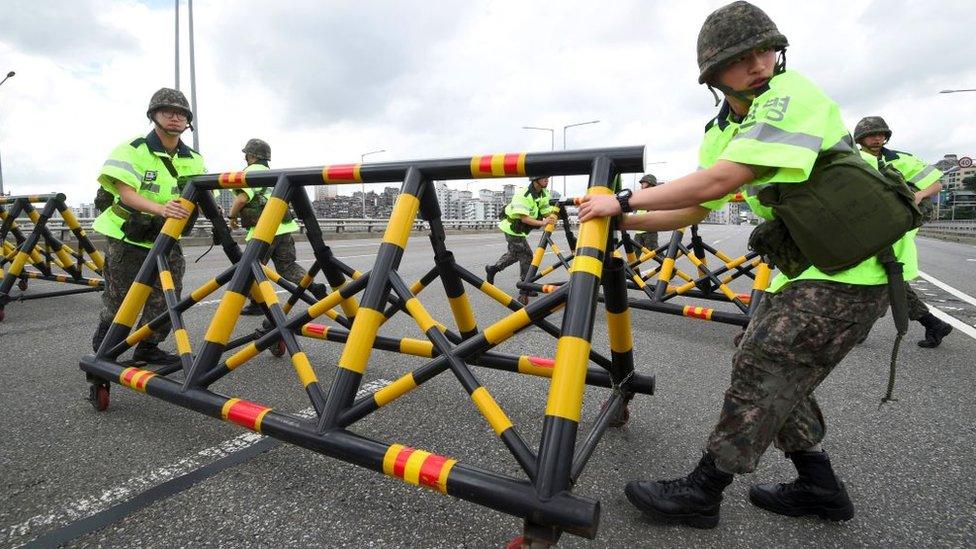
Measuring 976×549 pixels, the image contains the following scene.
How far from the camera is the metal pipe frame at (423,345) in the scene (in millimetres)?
1623

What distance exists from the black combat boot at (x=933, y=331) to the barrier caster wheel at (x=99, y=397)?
6266 millimetres

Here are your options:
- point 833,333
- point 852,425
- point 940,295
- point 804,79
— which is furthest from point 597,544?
point 940,295

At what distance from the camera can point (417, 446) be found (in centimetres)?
247

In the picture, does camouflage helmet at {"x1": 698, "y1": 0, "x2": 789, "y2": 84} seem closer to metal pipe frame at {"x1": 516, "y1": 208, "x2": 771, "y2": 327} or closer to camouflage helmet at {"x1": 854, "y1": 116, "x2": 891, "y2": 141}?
metal pipe frame at {"x1": 516, "y1": 208, "x2": 771, "y2": 327}

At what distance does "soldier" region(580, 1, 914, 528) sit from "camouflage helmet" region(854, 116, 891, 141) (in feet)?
12.8

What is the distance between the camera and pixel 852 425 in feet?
9.20

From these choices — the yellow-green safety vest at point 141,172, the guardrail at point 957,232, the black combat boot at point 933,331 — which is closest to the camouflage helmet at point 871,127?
the black combat boot at point 933,331

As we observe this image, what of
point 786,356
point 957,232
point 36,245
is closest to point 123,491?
point 786,356

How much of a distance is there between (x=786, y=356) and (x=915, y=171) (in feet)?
15.0

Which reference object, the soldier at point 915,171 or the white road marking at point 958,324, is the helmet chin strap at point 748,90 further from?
the white road marking at point 958,324

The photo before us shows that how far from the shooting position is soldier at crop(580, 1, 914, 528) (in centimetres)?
164

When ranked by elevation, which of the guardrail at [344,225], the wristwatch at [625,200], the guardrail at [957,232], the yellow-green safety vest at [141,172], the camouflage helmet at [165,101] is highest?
the camouflage helmet at [165,101]

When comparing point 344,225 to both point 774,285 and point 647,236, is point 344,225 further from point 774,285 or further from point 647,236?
point 774,285

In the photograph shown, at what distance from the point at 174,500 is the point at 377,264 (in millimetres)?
1200
